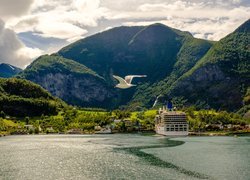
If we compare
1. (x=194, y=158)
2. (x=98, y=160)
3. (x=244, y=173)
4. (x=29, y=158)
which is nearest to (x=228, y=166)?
(x=244, y=173)

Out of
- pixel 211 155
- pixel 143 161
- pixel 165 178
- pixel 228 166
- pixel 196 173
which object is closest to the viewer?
pixel 165 178

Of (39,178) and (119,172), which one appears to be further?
(119,172)

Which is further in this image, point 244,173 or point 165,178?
point 244,173

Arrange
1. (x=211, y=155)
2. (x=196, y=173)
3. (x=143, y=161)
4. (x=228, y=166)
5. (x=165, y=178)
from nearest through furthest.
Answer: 1. (x=165, y=178)
2. (x=196, y=173)
3. (x=228, y=166)
4. (x=143, y=161)
5. (x=211, y=155)

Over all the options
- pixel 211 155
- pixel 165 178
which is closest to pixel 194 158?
pixel 211 155

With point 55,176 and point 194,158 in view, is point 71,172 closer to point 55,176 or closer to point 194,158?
point 55,176

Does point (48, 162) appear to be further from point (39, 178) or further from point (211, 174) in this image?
point (211, 174)

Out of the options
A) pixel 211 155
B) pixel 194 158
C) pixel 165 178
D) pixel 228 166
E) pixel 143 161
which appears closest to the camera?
pixel 165 178

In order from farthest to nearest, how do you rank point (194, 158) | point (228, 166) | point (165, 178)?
point (194, 158)
point (228, 166)
point (165, 178)
